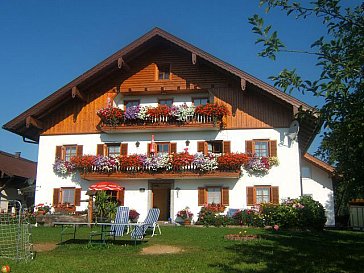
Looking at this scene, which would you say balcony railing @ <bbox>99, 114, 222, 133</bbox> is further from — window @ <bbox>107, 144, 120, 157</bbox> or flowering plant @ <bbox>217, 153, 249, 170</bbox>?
flowering plant @ <bbox>217, 153, 249, 170</bbox>

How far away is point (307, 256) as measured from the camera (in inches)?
358

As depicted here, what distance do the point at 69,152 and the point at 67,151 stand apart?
13cm

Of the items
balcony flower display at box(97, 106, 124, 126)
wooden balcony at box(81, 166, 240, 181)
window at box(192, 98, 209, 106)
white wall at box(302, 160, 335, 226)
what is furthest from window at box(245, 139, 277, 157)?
balcony flower display at box(97, 106, 124, 126)

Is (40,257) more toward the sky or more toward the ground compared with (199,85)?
more toward the ground

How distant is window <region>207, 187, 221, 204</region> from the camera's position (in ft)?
70.2

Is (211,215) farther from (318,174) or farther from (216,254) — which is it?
(216,254)

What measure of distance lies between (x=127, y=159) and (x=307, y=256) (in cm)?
1371

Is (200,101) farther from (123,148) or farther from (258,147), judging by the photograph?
(123,148)

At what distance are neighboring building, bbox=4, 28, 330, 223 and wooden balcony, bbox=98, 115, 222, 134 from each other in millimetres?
52

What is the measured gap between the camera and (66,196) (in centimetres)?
2294

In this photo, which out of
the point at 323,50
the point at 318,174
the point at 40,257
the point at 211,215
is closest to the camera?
the point at 323,50

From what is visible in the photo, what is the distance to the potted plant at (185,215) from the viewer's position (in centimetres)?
2098

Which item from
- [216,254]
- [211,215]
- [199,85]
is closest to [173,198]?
[211,215]

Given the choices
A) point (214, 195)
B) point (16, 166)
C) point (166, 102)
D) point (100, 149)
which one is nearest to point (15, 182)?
point (16, 166)
